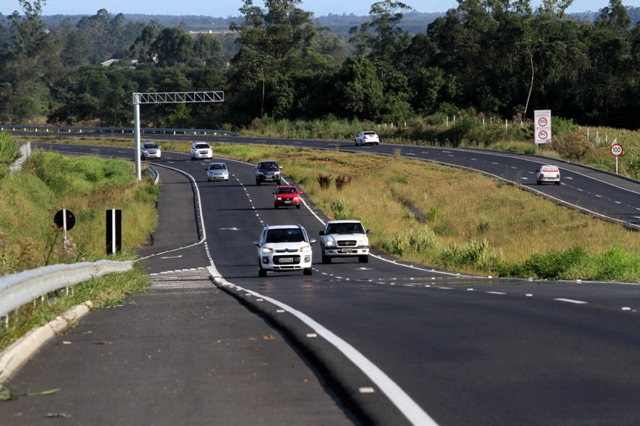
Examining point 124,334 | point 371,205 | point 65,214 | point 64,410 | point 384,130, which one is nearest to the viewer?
point 64,410

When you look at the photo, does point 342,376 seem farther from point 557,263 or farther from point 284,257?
point 284,257

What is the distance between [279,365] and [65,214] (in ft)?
51.9

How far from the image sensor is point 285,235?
30625mm

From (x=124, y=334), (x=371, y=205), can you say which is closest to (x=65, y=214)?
(x=124, y=334)

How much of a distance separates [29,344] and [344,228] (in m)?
27.7

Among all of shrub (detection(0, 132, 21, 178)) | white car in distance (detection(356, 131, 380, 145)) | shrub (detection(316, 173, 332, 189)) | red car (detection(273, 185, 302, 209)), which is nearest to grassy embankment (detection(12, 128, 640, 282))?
shrub (detection(316, 173, 332, 189))

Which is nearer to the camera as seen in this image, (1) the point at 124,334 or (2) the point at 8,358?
(2) the point at 8,358

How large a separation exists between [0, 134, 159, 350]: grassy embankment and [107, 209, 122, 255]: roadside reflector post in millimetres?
554

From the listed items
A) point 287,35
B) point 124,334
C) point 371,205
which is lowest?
point 371,205

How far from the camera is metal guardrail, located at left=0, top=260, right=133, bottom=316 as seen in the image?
9.40 metres

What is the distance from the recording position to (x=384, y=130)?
381 ft

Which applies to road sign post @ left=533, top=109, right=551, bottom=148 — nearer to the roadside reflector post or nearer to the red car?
the red car

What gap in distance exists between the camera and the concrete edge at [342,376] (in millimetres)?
6324

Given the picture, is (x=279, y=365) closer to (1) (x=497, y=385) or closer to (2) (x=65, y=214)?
(1) (x=497, y=385)
